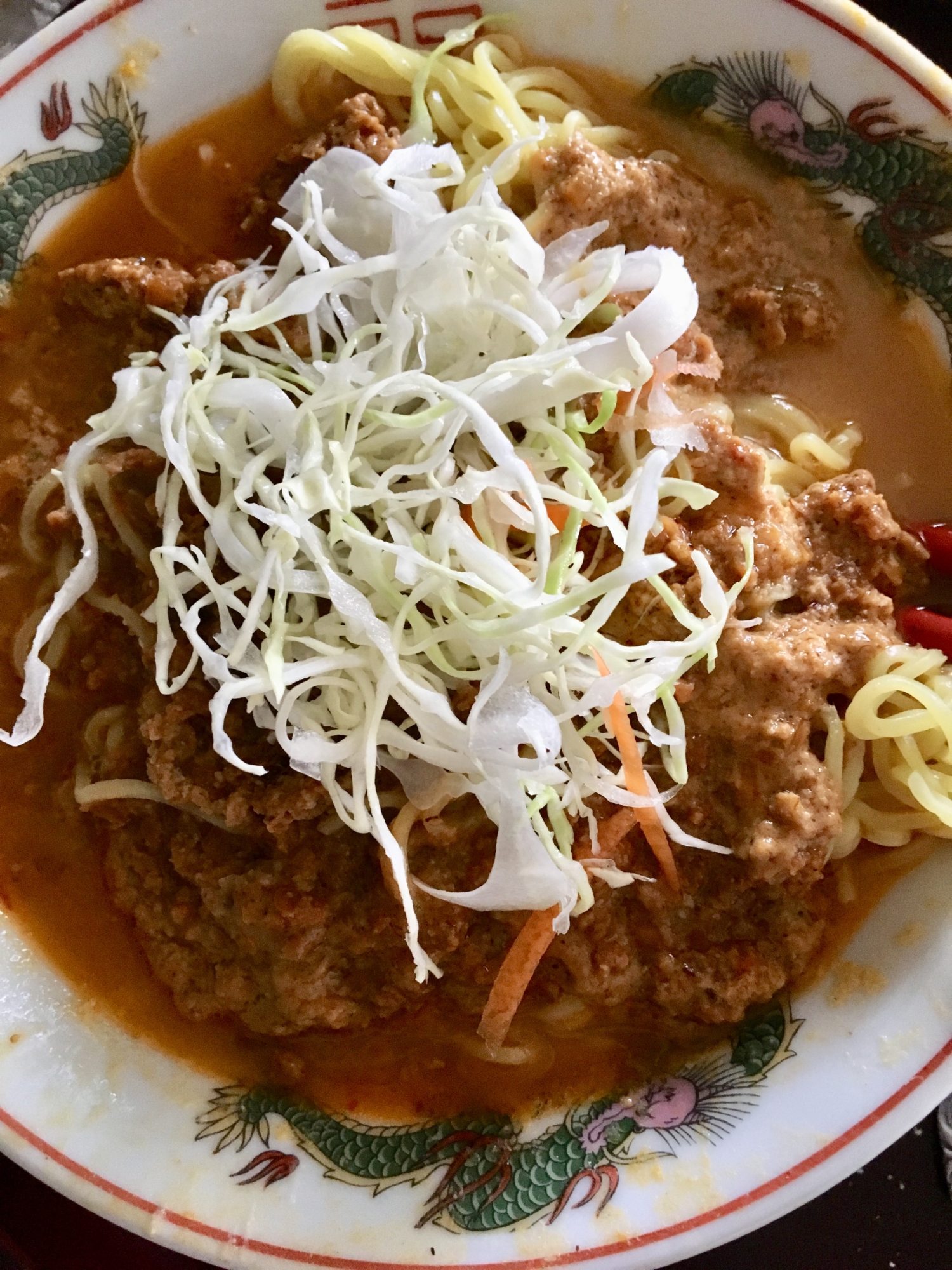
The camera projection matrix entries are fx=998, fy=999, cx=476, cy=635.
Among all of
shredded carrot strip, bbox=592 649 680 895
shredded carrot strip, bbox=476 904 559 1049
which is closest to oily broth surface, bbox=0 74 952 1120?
shredded carrot strip, bbox=476 904 559 1049

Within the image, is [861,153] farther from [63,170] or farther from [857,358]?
[63,170]

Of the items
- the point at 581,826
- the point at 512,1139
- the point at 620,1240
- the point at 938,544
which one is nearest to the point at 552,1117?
the point at 512,1139

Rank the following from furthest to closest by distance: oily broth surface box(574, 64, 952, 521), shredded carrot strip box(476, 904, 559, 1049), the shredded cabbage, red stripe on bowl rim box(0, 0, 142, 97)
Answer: oily broth surface box(574, 64, 952, 521) < red stripe on bowl rim box(0, 0, 142, 97) < shredded carrot strip box(476, 904, 559, 1049) < the shredded cabbage

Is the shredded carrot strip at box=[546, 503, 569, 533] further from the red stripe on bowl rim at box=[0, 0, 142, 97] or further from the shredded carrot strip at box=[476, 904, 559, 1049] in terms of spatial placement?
the red stripe on bowl rim at box=[0, 0, 142, 97]

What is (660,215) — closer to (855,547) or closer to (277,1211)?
(855,547)

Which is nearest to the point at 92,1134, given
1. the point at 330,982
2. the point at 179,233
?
the point at 330,982

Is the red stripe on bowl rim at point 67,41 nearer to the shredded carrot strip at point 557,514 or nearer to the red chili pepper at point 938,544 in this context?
the shredded carrot strip at point 557,514

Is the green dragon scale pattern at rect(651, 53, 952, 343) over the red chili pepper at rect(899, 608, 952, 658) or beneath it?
over
